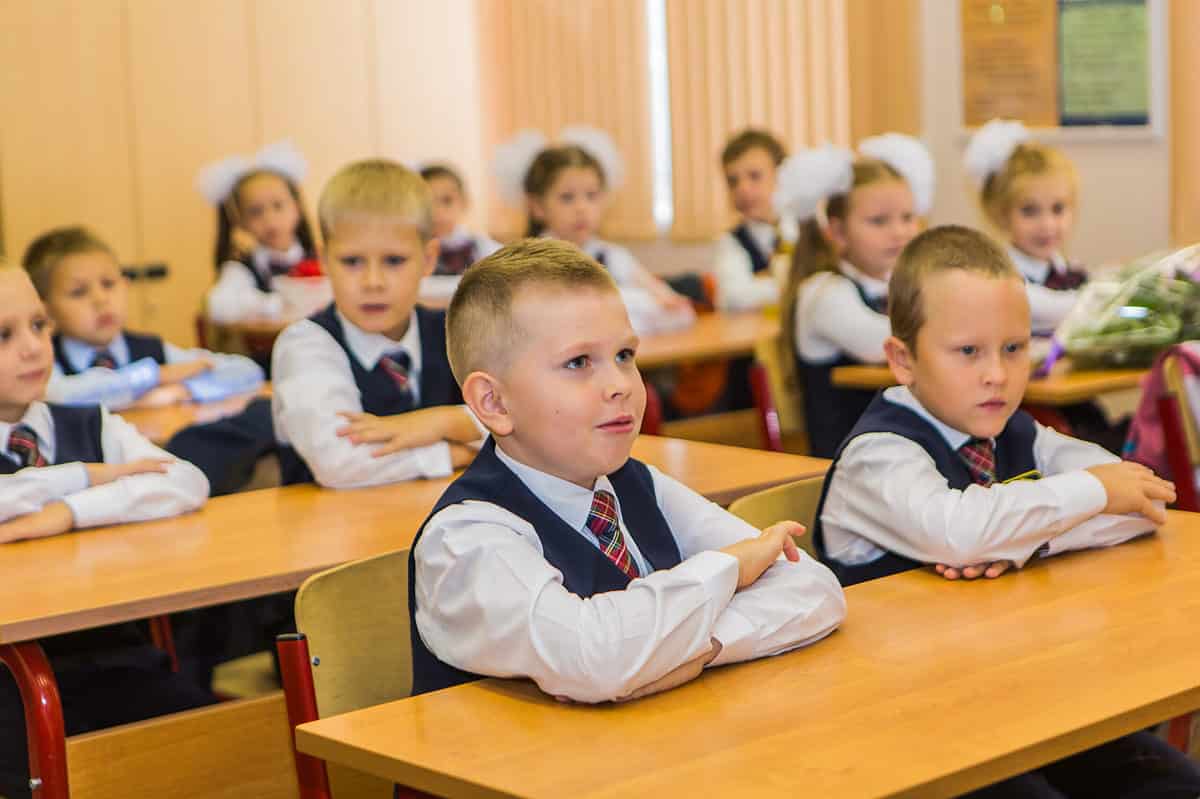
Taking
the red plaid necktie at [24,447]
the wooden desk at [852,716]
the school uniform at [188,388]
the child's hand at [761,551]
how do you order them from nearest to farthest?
the wooden desk at [852,716], the child's hand at [761,551], the red plaid necktie at [24,447], the school uniform at [188,388]

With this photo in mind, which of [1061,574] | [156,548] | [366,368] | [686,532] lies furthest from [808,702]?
[366,368]

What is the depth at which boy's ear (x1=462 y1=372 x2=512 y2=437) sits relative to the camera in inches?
73.7

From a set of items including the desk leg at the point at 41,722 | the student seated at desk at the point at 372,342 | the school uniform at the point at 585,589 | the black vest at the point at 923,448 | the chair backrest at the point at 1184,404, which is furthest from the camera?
the chair backrest at the point at 1184,404

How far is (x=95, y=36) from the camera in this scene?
716 cm

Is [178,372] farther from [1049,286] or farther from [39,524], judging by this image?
[1049,286]

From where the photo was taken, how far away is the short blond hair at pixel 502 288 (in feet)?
6.10

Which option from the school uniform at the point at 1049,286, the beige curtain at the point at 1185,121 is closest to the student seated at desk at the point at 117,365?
the school uniform at the point at 1049,286

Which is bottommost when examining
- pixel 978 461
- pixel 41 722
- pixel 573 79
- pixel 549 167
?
pixel 41 722

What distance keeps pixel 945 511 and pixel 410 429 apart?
1184 millimetres

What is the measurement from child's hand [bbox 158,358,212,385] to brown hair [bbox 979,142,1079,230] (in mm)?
2406

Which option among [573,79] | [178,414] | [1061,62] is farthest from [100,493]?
[573,79]

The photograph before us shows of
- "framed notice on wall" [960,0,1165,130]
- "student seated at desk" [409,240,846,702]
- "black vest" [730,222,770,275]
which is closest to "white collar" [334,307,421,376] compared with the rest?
"student seated at desk" [409,240,846,702]

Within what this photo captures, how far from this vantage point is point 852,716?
1.48 meters

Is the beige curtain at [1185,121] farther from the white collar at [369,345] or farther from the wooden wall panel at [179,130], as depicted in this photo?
the wooden wall panel at [179,130]
